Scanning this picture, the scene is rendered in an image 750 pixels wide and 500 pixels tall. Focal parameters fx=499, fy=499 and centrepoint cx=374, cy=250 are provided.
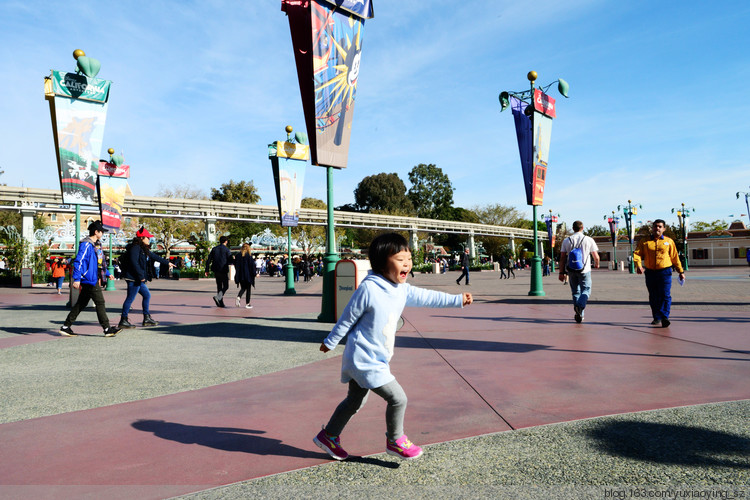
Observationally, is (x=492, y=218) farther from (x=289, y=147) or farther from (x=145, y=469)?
(x=145, y=469)

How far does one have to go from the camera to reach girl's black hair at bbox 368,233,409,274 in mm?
2875

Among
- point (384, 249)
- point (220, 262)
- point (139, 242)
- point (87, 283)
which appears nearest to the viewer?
point (384, 249)

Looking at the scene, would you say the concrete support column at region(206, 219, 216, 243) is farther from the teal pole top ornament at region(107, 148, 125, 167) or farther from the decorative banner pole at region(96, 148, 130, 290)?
the decorative banner pole at region(96, 148, 130, 290)

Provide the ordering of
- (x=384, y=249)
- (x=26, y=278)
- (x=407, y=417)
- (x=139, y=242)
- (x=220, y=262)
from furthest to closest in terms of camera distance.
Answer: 1. (x=26, y=278)
2. (x=220, y=262)
3. (x=139, y=242)
4. (x=407, y=417)
5. (x=384, y=249)

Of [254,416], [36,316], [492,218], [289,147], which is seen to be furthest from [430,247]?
[254,416]

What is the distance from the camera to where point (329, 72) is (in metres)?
8.35

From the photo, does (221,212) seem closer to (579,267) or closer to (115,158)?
(115,158)

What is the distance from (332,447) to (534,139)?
13066 mm

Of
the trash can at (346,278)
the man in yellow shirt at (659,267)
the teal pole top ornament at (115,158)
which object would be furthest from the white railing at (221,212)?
the man in yellow shirt at (659,267)

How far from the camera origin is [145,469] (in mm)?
2770

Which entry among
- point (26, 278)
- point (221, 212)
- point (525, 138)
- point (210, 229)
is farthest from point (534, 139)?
point (221, 212)

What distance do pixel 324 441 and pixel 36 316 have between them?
1067 cm

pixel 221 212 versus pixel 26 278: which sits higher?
pixel 221 212

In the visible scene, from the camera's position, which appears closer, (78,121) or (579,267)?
(579,267)
